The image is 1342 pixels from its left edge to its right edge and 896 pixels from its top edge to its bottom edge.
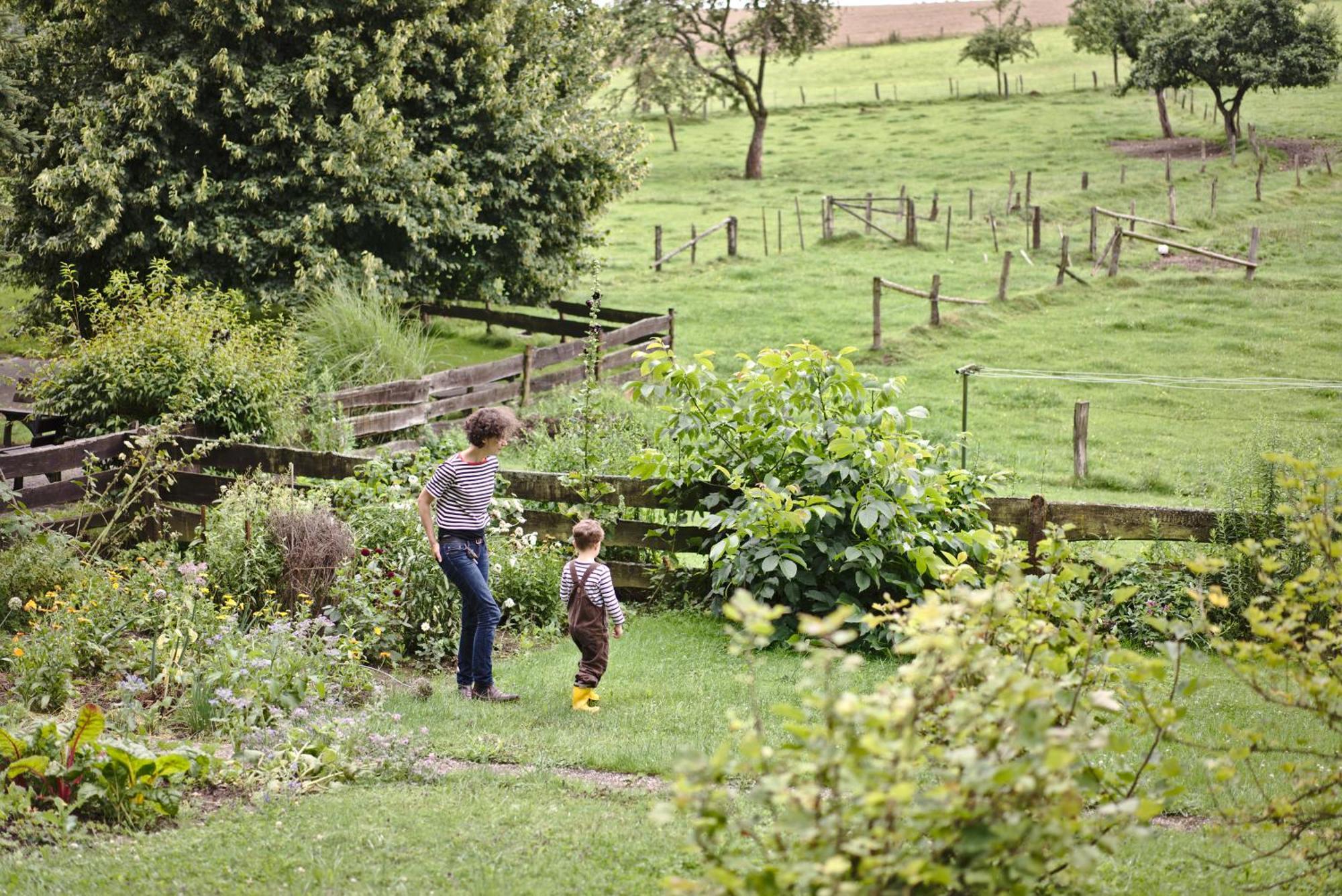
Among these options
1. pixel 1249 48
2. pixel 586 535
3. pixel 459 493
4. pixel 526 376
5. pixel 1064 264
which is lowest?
pixel 526 376

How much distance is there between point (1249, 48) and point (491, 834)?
4761cm

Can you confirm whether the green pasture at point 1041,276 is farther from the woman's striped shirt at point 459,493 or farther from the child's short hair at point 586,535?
the woman's striped shirt at point 459,493

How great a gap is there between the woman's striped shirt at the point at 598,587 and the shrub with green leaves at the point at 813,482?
1.46 metres

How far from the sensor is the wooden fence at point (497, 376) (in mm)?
14117

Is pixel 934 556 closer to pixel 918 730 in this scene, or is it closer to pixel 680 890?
pixel 918 730

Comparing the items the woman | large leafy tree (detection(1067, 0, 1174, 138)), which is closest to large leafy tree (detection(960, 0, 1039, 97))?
large leafy tree (detection(1067, 0, 1174, 138))

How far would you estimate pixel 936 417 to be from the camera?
20.2 metres

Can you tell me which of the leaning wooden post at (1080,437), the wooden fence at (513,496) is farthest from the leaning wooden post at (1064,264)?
the wooden fence at (513,496)

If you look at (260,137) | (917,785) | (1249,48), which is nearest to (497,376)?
(260,137)

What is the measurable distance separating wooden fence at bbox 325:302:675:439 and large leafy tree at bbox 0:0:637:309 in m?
2.63

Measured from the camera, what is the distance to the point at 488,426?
23.9 feet

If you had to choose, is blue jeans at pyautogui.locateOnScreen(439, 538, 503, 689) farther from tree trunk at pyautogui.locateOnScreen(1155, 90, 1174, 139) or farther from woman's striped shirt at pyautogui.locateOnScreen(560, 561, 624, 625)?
tree trunk at pyautogui.locateOnScreen(1155, 90, 1174, 139)

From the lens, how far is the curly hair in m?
7.28

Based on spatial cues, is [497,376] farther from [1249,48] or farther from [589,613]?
[1249,48]
